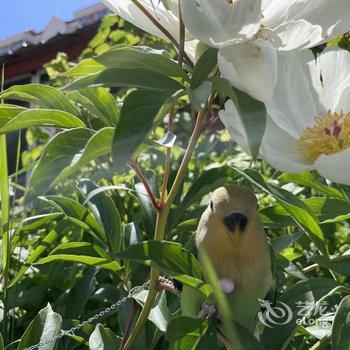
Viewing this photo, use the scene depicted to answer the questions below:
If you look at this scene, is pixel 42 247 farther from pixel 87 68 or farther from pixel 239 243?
pixel 87 68

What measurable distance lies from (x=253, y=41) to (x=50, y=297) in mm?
687

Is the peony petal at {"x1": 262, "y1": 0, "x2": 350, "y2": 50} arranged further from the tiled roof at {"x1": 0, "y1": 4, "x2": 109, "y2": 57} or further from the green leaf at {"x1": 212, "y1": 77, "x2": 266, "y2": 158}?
the tiled roof at {"x1": 0, "y1": 4, "x2": 109, "y2": 57}

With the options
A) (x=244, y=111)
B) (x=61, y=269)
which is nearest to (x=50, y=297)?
(x=61, y=269)

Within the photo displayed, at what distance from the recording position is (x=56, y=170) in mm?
565

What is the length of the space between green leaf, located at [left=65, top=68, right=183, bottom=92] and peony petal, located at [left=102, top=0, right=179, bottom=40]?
8cm

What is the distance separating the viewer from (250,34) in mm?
592

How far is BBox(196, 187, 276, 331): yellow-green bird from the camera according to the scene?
2.86 feet

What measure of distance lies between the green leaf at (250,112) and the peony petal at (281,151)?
0.11 meters

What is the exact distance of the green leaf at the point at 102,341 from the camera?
2.67ft

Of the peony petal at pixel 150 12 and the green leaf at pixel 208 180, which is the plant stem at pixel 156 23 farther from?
the green leaf at pixel 208 180

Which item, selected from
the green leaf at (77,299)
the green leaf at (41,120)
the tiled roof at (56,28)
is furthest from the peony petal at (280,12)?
the tiled roof at (56,28)

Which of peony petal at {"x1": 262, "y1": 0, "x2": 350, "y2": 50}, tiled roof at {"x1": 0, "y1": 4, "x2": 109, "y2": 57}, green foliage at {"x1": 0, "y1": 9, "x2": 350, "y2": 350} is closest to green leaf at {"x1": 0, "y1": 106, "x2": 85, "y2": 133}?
green foliage at {"x1": 0, "y1": 9, "x2": 350, "y2": 350}

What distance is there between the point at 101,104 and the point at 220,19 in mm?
206

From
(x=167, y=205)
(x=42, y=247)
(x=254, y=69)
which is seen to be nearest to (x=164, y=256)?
(x=167, y=205)
